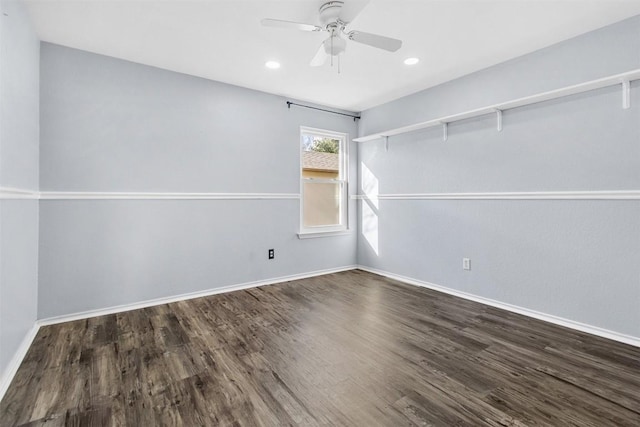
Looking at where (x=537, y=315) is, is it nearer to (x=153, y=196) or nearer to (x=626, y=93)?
(x=626, y=93)

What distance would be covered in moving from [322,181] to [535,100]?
263 cm

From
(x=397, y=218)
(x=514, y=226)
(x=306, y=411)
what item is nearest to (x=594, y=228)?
(x=514, y=226)

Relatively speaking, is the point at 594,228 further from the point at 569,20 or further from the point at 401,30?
the point at 401,30

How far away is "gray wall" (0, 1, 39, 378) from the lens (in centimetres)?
175

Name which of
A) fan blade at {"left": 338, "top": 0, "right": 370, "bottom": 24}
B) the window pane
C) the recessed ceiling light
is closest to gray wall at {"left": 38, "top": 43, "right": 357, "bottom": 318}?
the window pane

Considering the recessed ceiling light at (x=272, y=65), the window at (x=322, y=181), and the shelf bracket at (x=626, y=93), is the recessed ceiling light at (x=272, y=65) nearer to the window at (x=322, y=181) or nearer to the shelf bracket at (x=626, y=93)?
the window at (x=322, y=181)

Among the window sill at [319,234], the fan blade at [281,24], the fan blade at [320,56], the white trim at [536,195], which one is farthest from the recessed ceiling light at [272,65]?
the white trim at [536,195]

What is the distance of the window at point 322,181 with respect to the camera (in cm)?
427

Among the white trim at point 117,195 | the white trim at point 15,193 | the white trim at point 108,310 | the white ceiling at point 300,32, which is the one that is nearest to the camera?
the white trim at point 15,193

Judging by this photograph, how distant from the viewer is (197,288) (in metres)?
3.37

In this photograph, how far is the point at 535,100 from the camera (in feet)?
8.76

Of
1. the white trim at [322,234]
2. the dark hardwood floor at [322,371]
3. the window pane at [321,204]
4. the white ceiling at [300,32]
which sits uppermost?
the white ceiling at [300,32]

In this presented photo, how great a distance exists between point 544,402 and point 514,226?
68.1 inches

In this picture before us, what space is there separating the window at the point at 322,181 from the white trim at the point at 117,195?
527 mm
